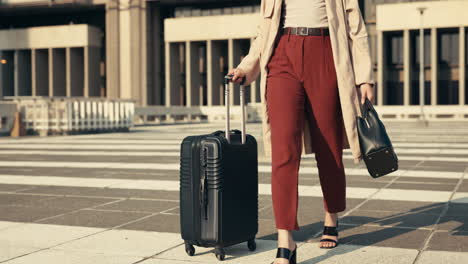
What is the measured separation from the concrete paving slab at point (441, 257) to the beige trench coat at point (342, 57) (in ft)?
2.25

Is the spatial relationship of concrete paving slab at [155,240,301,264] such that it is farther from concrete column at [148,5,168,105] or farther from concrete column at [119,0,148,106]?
concrete column at [148,5,168,105]

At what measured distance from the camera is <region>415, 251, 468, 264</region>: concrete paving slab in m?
3.77

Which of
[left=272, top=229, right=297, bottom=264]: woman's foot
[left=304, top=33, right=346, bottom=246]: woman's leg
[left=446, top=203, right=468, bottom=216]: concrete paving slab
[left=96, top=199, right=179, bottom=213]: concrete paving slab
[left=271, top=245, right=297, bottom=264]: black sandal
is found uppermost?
[left=304, top=33, right=346, bottom=246]: woman's leg

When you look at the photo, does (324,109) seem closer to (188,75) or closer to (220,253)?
(220,253)

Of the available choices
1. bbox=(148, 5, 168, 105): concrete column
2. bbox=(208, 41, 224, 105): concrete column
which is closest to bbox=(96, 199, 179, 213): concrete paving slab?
bbox=(208, 41, 224, 105): concrete column

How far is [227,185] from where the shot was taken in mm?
3939

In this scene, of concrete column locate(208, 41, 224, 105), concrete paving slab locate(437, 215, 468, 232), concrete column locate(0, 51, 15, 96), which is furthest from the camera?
concrete column locate(0, 51, 15, 96)

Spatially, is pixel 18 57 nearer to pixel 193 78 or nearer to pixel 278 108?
pixel 193 78

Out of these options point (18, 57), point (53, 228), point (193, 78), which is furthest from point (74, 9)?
point (53, 228)

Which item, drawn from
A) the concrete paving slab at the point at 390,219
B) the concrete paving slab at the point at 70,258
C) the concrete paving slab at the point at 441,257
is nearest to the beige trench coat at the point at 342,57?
the concrete paving slab at the point at 441,257

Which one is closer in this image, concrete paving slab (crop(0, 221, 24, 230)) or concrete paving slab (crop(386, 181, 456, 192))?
concrete paving slab (crop(0, 221, 24, 230))

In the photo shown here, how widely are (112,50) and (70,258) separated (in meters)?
51.7

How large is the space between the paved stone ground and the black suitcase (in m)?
0.14

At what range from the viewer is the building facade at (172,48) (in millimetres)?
47000
